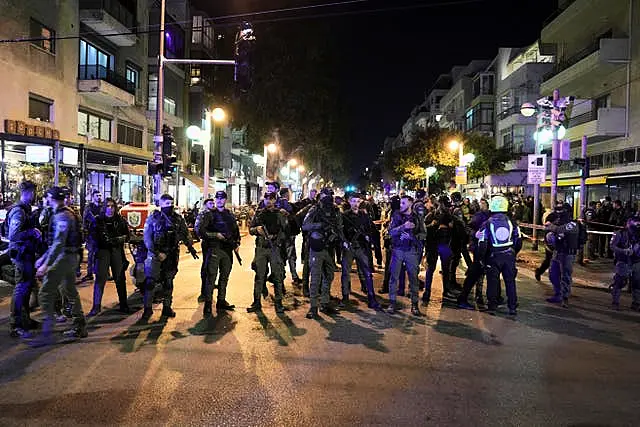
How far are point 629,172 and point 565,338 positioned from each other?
1881cm

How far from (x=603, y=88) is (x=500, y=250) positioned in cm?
2212

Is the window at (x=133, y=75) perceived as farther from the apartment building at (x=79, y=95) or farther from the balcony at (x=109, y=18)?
the balcony at (x=109, y=18)

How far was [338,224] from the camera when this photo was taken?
866 centimetres

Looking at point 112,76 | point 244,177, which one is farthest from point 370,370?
point 244,177

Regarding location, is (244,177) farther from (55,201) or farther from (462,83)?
(55,201)

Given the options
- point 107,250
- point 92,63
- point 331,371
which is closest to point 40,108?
point 92,63

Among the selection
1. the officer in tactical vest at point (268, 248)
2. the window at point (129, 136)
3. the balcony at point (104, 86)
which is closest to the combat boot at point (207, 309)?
the officer in tactical vest at point (268, 248)

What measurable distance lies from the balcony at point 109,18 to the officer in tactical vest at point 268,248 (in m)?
17.9

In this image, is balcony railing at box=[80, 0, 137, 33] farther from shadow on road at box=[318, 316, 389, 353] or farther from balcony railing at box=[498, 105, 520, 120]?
balcony railing at box=[498, 105, 520, 120]

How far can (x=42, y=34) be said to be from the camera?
22141mm

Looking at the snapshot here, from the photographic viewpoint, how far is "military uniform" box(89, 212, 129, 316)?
827cm

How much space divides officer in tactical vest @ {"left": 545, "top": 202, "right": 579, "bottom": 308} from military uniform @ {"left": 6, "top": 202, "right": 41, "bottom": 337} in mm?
8078

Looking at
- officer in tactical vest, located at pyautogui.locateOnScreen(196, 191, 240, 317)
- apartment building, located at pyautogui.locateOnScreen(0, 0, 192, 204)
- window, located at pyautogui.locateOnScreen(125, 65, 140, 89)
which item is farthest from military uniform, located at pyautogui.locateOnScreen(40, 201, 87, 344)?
window, located at pyautogui.locateOnScreen(125, 65, 140, 89)

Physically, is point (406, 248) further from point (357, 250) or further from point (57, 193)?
point (57, 193)
